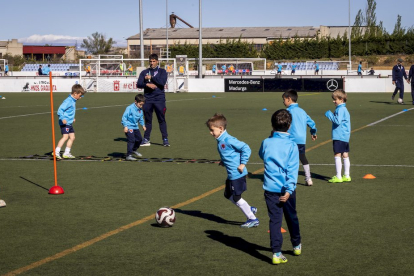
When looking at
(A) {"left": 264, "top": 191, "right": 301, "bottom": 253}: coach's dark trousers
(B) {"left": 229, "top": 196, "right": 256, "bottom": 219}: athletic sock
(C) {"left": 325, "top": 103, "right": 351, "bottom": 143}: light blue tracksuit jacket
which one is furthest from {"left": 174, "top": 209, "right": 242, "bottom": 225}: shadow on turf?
(C) {"left": 325, "top": 103, "right": 351, "bottom": 143}: light blue tracksuit jacket

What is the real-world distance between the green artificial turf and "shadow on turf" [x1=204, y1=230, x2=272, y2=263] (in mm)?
11

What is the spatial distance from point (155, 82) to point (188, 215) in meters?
7.76

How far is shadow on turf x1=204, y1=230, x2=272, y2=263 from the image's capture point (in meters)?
6.55

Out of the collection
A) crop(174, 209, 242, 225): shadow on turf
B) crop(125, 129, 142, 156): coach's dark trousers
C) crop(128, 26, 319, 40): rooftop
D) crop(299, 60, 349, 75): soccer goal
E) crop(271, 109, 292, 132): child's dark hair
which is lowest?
crop(174, 209, 242, 225): shadow on turf

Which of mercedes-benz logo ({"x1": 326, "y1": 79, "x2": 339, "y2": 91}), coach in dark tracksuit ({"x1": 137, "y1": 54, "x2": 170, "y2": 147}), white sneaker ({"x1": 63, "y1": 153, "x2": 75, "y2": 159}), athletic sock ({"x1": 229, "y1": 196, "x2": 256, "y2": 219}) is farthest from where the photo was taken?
mercedes-benz logo ({"x1": 326, "y1": 79, "x2": 339, "y2": 91})

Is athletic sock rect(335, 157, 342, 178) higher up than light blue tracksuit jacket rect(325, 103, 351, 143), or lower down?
lower down

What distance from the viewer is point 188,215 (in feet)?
27.2

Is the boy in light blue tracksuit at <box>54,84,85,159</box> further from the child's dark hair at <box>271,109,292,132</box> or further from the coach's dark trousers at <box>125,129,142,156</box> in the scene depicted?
the child's dark hair at <box>271,109,292,132</box>

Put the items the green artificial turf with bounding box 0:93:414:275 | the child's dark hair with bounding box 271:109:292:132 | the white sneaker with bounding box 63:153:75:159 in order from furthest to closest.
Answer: the white sneaker with bounding box 63:153:75:159 < the green artificial turf with bounding box 0:93:414:275 < the child's dark hair with bounding box 271:109:292:132

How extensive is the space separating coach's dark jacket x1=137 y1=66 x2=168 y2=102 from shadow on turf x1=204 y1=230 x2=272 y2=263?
856 cm

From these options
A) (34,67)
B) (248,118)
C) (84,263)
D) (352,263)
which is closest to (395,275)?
(352,263)

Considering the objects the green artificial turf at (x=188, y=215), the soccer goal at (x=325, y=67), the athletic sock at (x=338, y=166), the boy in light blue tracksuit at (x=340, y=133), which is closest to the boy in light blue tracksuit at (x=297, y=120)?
the boy in light blue tracksuit at (x=340, y=133)

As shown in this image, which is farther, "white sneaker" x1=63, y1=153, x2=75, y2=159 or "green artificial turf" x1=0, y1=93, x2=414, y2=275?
"white sneaker" x1=63, y1=153, x2=75, y2=159

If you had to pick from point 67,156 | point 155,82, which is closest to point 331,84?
point 155,82
